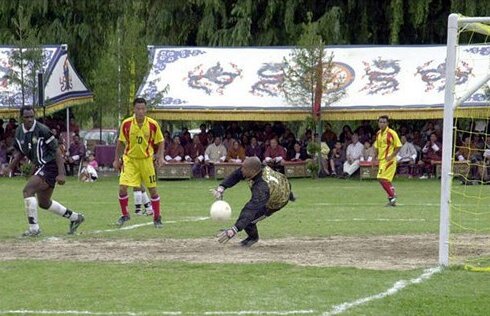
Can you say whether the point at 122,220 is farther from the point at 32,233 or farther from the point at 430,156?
the point at 430,156

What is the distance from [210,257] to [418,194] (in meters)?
13.5

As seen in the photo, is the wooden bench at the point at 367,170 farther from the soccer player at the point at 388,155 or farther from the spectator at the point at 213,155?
the soccer player at the point at 388,155

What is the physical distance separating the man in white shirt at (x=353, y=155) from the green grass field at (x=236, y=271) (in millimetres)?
12856

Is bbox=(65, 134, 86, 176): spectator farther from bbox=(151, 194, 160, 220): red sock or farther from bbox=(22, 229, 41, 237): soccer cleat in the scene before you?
bbox=(22, 229, 41, 237): soccer cleat

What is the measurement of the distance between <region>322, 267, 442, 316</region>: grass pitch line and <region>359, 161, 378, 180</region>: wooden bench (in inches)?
796

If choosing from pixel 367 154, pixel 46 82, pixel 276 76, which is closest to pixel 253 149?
pixel 276 76

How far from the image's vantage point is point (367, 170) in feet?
104

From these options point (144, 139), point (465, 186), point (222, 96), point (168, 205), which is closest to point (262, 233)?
point (144, 139)

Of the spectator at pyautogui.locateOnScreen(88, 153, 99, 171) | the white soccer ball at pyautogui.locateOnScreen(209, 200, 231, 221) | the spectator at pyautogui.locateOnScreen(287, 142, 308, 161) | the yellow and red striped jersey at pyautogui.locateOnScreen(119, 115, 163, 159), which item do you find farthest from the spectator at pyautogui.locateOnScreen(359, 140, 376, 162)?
the white soccer ball at pyautogui.locateOnScreen(209, 200, 231, 221)

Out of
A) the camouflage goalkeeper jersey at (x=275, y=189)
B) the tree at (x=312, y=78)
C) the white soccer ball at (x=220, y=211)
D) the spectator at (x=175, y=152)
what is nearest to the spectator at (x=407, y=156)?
the tree at (x=312, y=78)

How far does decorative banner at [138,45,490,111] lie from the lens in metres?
32.3

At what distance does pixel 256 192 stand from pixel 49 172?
343 cm

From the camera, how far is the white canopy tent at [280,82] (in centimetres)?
3219

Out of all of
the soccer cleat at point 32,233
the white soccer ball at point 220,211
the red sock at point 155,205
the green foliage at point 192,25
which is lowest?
the soccer cleat at point 32,233
